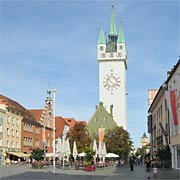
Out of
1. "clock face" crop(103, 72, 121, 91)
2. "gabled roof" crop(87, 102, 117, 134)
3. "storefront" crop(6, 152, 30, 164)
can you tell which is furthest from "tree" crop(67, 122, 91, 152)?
"clock face" crop(103, 72, 121, 91)

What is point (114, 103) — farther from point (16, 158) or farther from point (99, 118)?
point (16, 158)

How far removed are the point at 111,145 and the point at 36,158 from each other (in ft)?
87.3

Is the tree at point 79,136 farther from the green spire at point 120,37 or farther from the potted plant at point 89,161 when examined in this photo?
the green spire at point 120,37

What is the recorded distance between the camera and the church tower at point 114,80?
12188 cm

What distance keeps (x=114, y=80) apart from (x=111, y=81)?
3.26 ft

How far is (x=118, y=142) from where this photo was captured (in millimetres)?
87875

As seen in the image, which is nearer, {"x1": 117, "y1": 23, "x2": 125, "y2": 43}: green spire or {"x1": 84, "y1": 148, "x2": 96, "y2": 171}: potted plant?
{"x1": 84, "y1": 148, "x2": 96, "y2": 171}: potted plant

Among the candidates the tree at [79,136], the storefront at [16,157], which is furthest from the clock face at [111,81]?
the storefront at [16,157]

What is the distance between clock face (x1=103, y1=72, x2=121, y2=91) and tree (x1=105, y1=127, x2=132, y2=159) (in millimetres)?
32409

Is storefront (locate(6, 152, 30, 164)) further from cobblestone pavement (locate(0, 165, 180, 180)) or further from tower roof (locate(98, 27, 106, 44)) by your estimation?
tower roof (locate(98, 27, 106, 44))

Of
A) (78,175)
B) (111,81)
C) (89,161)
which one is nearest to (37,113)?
(111,81)

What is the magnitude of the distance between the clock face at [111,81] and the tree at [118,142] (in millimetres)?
32409

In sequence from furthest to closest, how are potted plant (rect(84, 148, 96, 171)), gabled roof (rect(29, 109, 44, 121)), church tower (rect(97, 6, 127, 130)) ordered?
church tower (rect(97, 6, 127, 130)) < gabled roof (rect(29, 109, 44, 121)) < potted plant (rect(84, 148, 96, 171))

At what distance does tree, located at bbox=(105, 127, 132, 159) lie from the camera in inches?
3420
